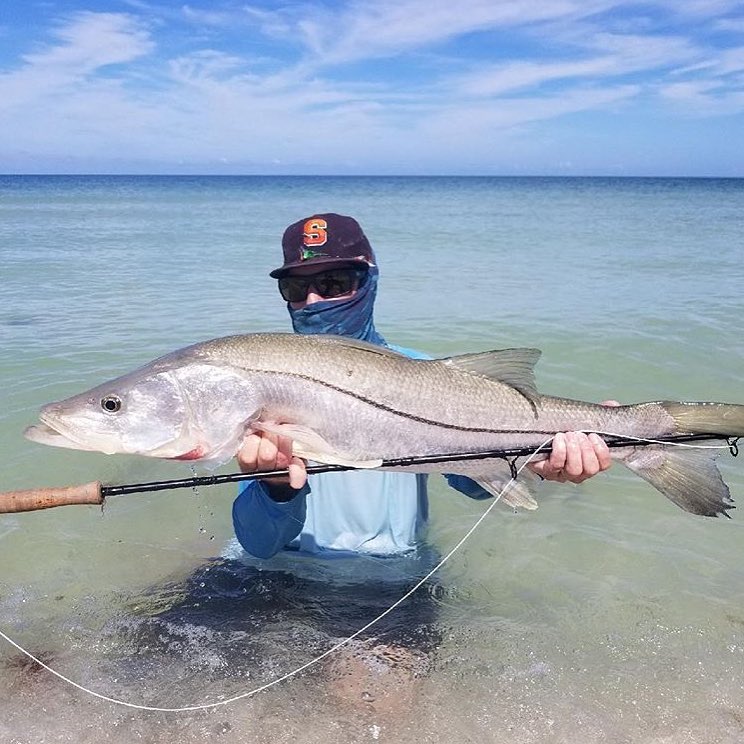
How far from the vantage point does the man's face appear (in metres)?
3.45

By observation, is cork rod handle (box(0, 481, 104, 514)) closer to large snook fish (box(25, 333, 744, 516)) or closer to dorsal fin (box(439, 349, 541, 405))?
large snook fish (box(25, 333, 744, 516))

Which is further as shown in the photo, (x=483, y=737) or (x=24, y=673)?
(x=24, y=673)

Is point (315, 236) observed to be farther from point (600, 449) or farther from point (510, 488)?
point (600, 449)

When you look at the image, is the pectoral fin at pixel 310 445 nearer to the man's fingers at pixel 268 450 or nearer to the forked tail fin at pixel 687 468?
the man's fingers at pixel 268 450

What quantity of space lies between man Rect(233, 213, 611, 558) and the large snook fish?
14 centimetres

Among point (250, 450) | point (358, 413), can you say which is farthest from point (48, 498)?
point (358, 413)

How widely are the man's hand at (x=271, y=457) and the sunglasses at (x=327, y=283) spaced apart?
1002mm

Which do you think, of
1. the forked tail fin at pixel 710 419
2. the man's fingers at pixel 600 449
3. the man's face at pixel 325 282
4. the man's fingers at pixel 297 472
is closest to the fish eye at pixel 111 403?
the man's fingers at pixel 297 472

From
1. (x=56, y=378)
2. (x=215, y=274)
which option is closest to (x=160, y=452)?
(x=56, y=378)

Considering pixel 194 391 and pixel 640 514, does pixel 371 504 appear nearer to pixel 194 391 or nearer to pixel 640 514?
pixel 194 391

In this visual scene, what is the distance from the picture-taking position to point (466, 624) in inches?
147

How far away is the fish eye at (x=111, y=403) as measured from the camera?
2650 millimetres

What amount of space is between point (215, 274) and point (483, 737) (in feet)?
45.8

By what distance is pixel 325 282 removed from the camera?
11.5 feet
